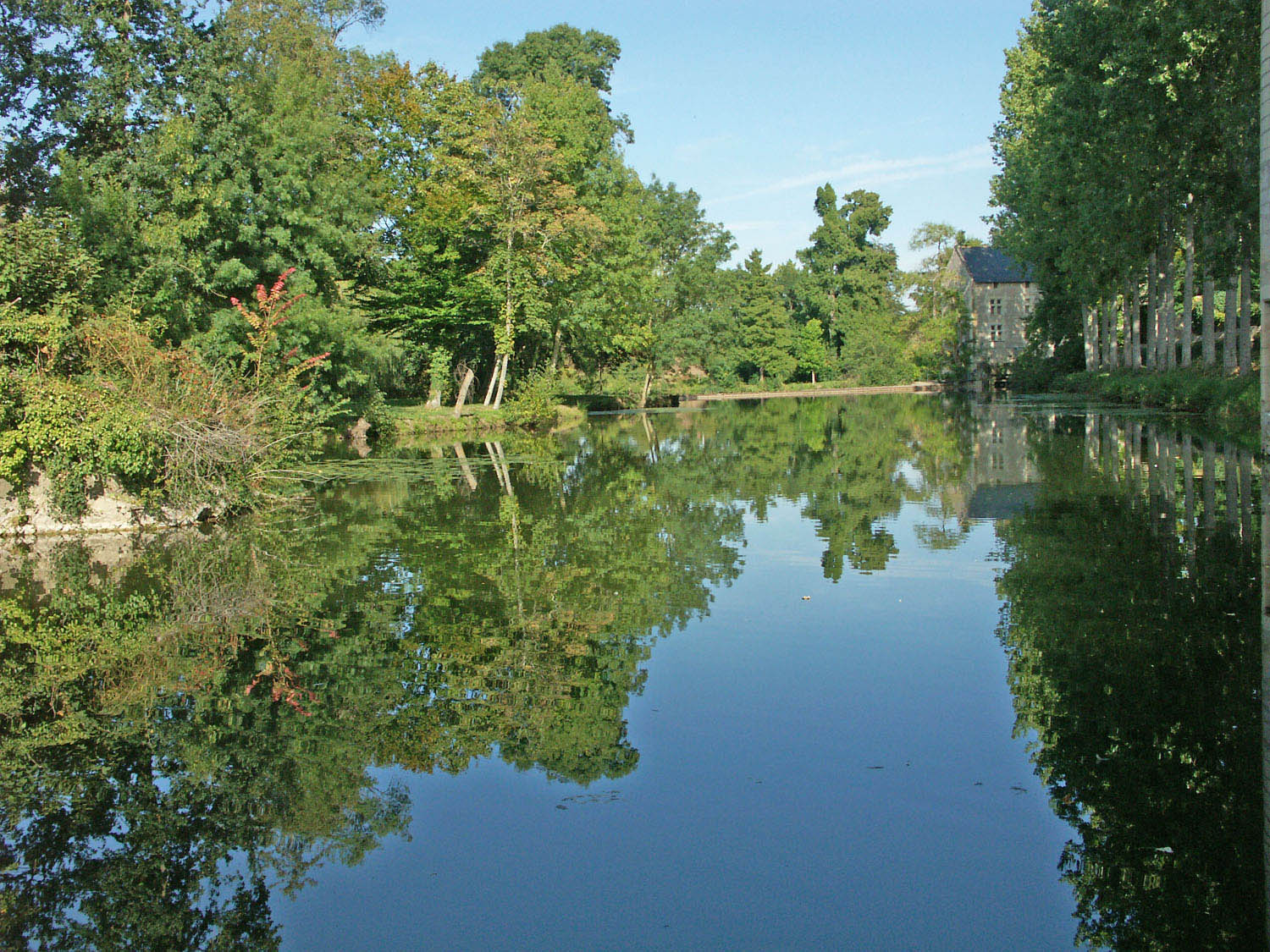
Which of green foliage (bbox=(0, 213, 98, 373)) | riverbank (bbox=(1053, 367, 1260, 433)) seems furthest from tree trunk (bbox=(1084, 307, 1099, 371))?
green foliage (bbox=(0, 213, 98, 373))

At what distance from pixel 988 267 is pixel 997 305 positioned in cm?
326

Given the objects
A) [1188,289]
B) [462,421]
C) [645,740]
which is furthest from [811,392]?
[645,740]

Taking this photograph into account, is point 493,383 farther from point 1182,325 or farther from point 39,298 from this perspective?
point 39,298

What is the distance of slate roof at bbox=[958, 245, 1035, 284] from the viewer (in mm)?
80688

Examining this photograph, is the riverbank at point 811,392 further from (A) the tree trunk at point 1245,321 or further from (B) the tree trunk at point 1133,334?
(A) the tree trunk at point 1245,321

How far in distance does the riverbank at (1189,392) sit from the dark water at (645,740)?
1049cm

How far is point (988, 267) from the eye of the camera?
82.1 m

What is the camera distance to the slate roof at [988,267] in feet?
265

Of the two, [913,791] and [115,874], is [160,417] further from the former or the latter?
[913,791]

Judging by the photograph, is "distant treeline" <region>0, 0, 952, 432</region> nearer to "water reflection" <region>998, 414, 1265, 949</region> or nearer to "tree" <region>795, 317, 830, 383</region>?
"tree" <region>795, 317, 830, 383</region>

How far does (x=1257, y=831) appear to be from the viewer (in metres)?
4.84

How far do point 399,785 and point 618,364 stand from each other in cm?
6130

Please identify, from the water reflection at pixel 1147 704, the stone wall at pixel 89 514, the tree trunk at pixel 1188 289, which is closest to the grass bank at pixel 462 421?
the stone wall at pixel 89 514

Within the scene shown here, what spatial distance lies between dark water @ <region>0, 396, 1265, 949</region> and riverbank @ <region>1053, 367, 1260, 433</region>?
10492mm
